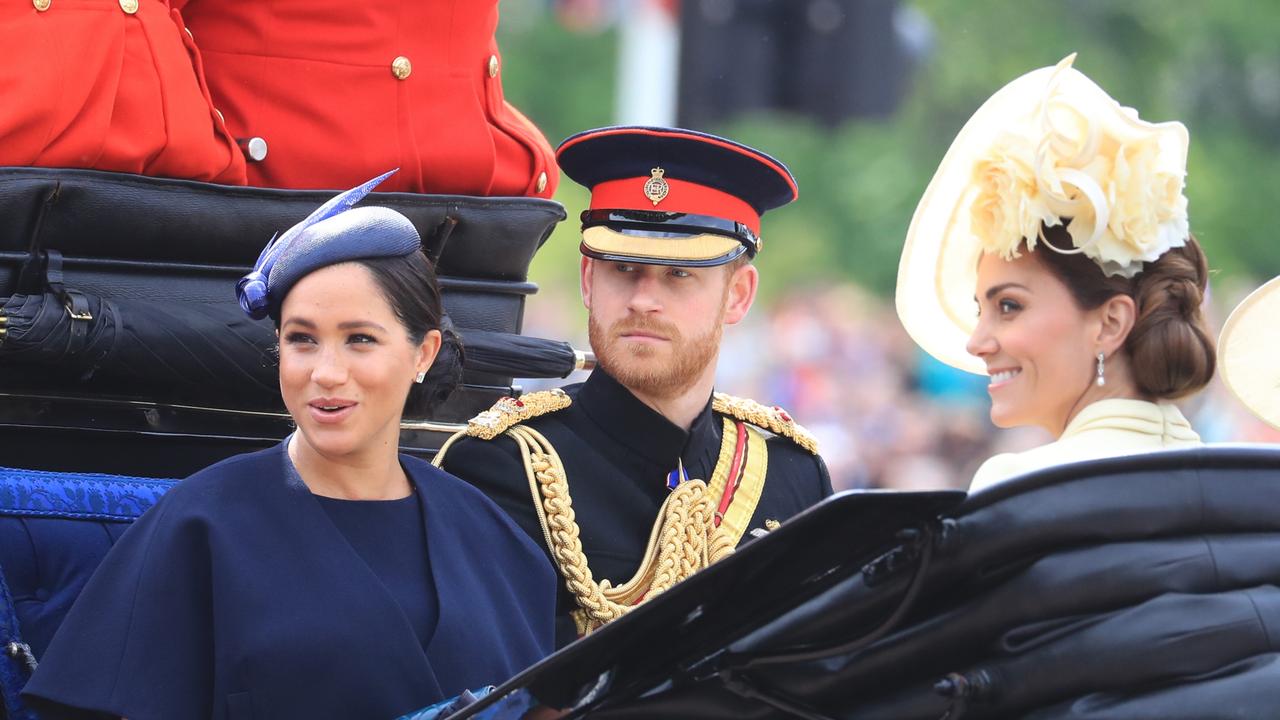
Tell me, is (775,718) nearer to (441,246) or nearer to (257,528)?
(257,528)

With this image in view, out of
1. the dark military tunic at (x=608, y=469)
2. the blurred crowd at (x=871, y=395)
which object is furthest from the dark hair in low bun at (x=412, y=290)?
the blurred crowd at (x=871, y=395)

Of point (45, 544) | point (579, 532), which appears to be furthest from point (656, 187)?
point (45, 544)

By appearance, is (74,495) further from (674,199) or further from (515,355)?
(674,199)

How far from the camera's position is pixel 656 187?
378 centimetres

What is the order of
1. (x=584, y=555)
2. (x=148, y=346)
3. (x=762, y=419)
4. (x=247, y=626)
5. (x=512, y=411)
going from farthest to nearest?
(x=762, y=419)
(x=512, y=411)
(x=584, y=555)
(x=148, y=346)
(x=247, y=626)

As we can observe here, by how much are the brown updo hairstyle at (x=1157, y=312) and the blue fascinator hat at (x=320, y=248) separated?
102 centimetres

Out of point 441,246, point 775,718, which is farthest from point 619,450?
point 775,718

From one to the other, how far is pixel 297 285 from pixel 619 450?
109 centimetres

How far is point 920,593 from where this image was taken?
7.20 feet

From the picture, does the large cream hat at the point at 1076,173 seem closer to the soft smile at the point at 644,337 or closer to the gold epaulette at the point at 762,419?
Result: the soft smile at the point at 644,337

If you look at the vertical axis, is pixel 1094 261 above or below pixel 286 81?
below

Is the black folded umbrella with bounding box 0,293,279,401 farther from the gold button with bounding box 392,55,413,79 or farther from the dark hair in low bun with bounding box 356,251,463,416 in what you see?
the gold button with bounding box 392,55,413,79

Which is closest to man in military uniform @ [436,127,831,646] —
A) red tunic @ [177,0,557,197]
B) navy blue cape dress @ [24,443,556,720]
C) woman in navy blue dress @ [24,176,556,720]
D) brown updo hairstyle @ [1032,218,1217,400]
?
red tunic @ [177,0,557,197]

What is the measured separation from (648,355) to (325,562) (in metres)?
1.16
